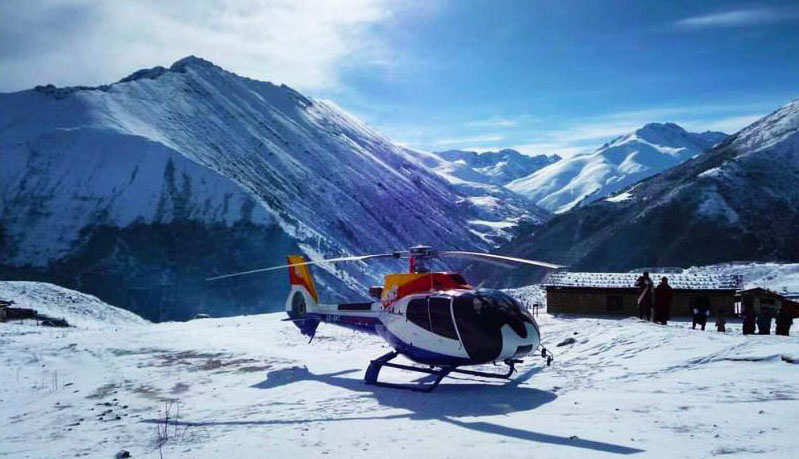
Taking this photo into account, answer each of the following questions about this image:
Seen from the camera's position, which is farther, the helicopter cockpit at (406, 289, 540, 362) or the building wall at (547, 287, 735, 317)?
the building wall at (547, 287, 735, 317)

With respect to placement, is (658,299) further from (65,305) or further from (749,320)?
(65,305)

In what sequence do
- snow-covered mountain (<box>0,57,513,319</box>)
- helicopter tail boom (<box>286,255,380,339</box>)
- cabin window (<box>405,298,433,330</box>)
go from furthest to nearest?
snow-covered mountain (<box>0,57,513,319</box>)
helicopter tail boom (<box>286,255,380,339</box>)
cabin window (<box>405,298,433,330</box>)

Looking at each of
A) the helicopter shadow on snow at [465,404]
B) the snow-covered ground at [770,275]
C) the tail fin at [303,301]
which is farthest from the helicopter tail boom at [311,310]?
the snow-covered ground at [770,275]

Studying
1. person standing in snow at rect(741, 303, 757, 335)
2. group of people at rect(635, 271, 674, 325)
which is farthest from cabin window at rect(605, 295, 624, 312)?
person standing in snow at rect(741, 303, 757, 335)

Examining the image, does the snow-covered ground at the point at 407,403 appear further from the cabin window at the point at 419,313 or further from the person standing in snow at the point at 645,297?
the person standing in snow at the point at 645,297

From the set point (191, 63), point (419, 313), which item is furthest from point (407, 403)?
point (191, 63)

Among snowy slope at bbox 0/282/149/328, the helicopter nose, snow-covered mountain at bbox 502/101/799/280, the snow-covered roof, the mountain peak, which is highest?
the mountain peak

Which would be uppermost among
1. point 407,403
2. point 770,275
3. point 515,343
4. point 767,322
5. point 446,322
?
point 770,275

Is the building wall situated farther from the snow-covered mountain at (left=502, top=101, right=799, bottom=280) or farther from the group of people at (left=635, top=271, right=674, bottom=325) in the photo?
the snow-covered mountain at (left=502, top=101, right=799, bottom=280)
